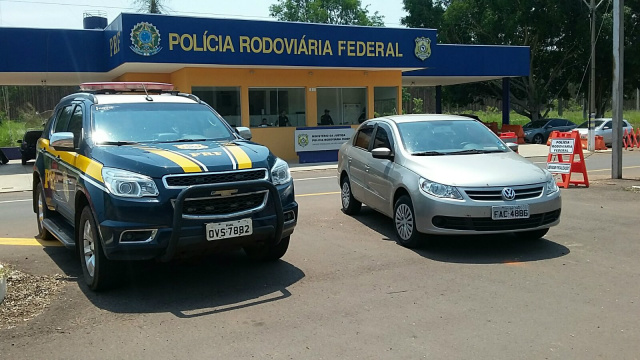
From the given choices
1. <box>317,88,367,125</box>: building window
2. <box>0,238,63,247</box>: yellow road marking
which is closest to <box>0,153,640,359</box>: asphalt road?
<box>0,238,63,247</box>: yellow road marking

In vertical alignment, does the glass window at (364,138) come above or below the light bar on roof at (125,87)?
below

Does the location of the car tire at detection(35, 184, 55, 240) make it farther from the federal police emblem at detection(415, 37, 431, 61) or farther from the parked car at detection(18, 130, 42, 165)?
the federal police emblem at detection(415, 37, 431, 61)

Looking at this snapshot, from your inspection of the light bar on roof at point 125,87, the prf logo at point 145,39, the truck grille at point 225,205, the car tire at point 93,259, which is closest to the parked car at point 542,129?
the prf logo at point 145,39

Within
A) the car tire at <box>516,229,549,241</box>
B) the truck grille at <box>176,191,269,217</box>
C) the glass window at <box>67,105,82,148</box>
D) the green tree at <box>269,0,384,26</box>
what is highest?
the green tree at <box>269,0,384,26</box>

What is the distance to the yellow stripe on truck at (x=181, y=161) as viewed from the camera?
17.1 ft

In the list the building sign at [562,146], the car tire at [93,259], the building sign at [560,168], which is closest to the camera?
the car tire at [93,259]

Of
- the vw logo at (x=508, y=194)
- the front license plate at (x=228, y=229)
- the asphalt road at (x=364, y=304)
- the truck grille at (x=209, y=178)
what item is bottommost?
the asphalt road at (x=364, y=304)

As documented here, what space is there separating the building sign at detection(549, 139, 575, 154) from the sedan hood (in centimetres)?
574

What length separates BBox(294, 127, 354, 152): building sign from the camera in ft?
70.6

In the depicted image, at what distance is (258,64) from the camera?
21.2m

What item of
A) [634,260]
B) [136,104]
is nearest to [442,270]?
[634,260]

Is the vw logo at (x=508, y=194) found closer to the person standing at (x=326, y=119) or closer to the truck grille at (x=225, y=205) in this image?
the truck grille at (x=225, y=205)

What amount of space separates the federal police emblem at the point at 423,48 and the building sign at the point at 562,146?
11559 millimetres

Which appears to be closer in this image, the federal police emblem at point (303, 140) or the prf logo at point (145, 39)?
the prf logo at point (145, 39)
